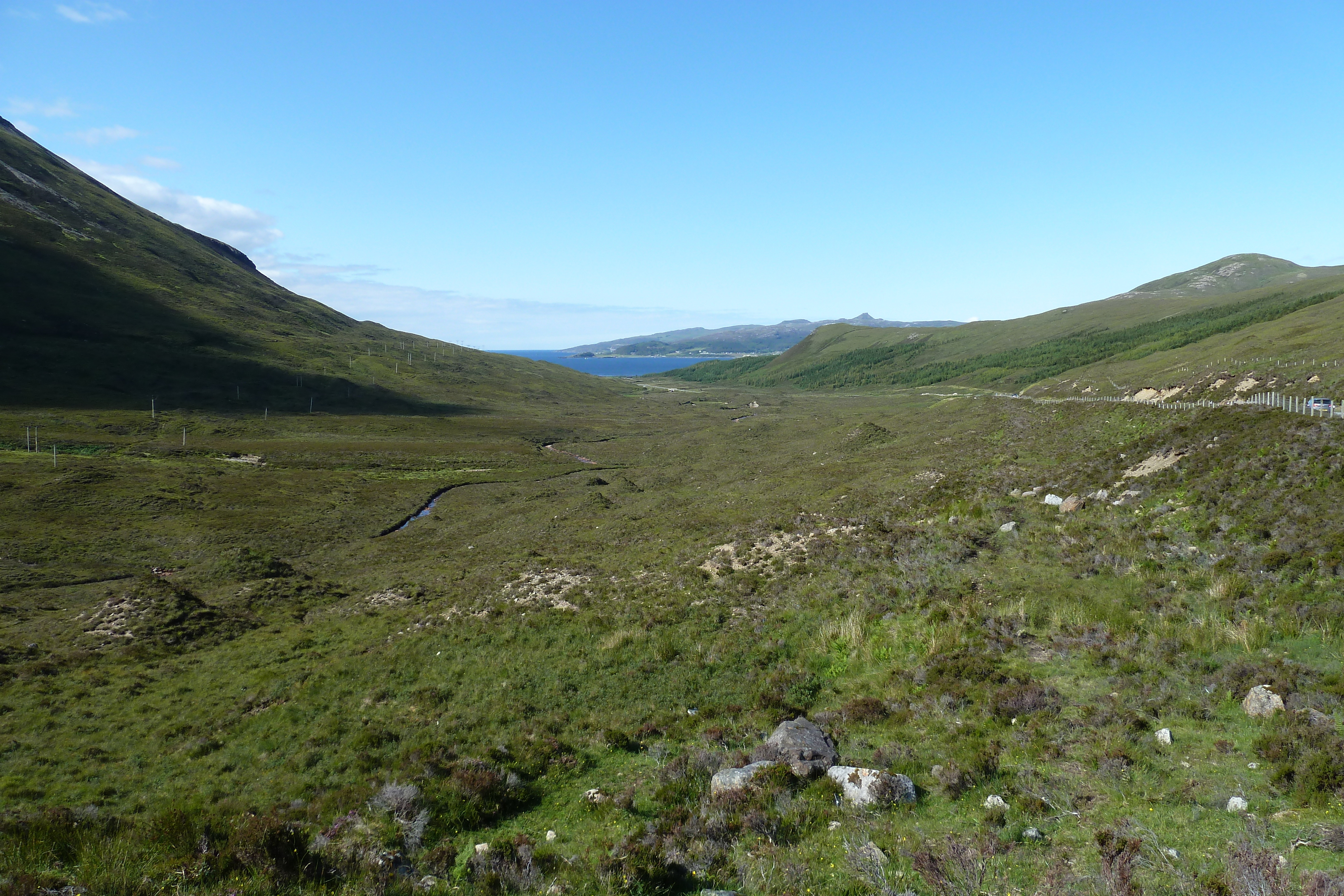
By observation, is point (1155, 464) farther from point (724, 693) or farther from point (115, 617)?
point (115, 617)

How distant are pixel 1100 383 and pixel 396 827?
129 meters

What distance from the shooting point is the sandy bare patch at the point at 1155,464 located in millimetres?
33094

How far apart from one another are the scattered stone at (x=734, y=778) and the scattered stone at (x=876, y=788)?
1894 millimetres

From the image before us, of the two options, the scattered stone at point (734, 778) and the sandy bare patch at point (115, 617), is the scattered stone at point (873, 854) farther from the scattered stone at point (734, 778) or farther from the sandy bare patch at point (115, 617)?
the sandy bare patch at point (115, 617)

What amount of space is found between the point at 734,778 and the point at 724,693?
6.90m

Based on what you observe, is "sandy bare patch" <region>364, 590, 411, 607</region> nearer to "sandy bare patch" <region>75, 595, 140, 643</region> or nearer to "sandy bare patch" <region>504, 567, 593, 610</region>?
"sandy bare patch" <region>504, 567, 593, 610</region>

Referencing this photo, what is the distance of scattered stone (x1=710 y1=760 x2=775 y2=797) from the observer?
1406cm

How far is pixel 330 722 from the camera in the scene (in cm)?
2145

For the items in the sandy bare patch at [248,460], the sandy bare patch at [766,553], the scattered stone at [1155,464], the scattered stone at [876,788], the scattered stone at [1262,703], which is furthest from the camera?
the sandy bare patch at [248,460]

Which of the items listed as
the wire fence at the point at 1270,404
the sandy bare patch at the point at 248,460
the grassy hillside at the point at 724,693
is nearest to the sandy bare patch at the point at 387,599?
the grassy hillside at the point at 724,693

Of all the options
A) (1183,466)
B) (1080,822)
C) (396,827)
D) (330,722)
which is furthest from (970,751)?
(1183,466)

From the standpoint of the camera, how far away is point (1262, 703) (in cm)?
1377

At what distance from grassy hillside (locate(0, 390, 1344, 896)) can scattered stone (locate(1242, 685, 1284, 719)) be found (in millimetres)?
260

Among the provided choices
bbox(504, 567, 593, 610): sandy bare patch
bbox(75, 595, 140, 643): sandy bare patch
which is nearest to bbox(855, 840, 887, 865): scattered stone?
bbox(504, 567, 593, 610): sandy bare patch
